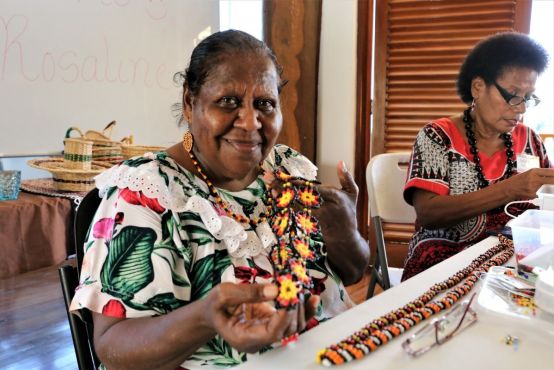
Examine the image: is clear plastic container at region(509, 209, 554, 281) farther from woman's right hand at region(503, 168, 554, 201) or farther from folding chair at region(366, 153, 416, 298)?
folding chair at region(366, 153, 416, 298)

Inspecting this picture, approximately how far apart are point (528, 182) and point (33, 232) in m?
1.70

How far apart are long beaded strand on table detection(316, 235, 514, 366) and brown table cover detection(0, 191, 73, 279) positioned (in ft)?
4.60

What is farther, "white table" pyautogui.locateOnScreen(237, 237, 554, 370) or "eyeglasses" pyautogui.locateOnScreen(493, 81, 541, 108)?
"eyeglasses" pyautogui.locateOnScreen(493, 81, 541, 108)

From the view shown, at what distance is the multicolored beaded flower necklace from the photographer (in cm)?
64

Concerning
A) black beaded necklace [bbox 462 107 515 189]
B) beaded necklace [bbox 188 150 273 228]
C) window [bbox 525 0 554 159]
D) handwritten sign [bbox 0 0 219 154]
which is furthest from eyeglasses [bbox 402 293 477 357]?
handwritten sign [bbox 0 0 219 154]

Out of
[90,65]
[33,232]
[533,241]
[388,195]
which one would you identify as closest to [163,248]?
[533,241]

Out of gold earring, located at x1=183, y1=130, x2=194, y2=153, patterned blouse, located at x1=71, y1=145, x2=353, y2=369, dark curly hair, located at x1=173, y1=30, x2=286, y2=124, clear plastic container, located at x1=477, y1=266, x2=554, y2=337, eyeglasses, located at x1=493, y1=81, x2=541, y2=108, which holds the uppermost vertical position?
dark curly hair, located at x1=173, y1=30, x2=286, y2=124

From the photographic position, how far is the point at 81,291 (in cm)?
90

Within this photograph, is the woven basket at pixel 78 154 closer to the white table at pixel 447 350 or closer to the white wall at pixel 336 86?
the white table at pixel 447 350

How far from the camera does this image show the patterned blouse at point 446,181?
169 cm

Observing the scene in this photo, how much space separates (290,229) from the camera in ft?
2.79

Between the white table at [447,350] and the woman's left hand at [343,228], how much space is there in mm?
306

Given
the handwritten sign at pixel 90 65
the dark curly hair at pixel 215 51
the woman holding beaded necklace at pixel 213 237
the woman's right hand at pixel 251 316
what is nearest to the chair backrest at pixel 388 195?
the woman holding beaded necklace at pixel 213 237

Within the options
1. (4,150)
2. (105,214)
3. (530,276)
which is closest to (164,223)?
(105,214)
